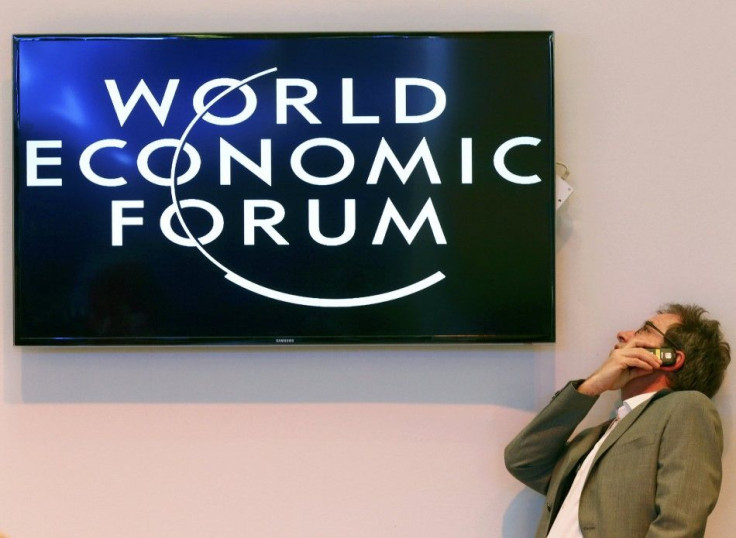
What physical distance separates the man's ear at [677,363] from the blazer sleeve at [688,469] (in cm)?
12

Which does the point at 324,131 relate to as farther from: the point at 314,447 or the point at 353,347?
the point at 314,447

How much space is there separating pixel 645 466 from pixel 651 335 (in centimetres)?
41

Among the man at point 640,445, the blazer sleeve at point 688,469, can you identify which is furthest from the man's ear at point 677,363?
the blazer sleeve at point 688,469

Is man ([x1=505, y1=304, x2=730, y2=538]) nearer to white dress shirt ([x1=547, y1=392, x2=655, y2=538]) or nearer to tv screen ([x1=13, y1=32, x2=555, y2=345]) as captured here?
white dress shirt ([x1=547, y1=392, x2=655, y2=538])

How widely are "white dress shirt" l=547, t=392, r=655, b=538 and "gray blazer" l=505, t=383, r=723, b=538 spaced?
0.08 feet

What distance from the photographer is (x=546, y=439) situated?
102 inches

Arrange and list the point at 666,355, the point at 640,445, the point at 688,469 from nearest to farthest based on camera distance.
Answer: the point at 688,469, the point at 640,445, the point at 666,355

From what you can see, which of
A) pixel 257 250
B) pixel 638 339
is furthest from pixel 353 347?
pixel 638 339

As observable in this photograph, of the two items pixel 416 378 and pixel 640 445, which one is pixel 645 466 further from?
pixel 416 378

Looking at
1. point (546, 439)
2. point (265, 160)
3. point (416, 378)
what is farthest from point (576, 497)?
point (265, 160)

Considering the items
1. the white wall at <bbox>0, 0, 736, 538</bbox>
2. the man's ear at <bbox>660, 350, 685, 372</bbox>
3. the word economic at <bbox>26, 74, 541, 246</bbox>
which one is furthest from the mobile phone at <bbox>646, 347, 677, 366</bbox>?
the word economic at <bbox>26, 74, 541, 246</bbox>

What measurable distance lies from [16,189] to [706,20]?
230cm

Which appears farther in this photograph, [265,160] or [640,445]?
[265,160]

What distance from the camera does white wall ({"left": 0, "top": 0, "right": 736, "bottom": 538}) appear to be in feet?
9.14
